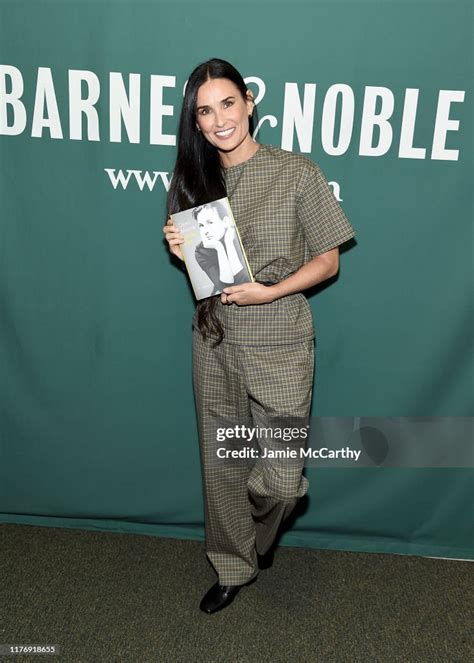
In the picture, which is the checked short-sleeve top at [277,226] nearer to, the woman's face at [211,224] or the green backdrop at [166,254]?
the woman's face at [211,224]

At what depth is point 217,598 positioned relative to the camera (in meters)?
2.13

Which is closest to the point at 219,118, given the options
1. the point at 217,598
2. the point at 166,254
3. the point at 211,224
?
the point at 211,224

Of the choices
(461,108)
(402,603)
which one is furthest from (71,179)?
(402,603)

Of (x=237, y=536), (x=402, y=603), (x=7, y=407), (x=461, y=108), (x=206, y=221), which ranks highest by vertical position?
(x=461, y=108)

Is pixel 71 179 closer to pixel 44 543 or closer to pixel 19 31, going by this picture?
pixel 19 31

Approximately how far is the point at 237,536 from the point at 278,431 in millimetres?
424

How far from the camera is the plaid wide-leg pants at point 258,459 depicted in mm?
1875

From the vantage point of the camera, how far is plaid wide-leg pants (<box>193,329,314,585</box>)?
1.88 meters

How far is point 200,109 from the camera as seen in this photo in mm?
1734
